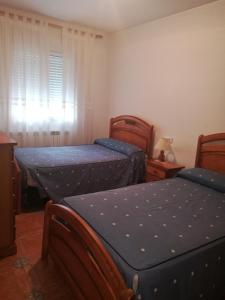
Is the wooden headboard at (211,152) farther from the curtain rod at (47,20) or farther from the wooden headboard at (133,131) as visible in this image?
the curtain rod at (47,20)

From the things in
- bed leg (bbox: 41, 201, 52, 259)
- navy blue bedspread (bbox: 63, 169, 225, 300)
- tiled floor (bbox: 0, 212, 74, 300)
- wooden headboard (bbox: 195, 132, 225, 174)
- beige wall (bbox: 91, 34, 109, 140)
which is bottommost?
tiled floor (bbox: 0, 212, 74, 300)

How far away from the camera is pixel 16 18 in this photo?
346 centimetres

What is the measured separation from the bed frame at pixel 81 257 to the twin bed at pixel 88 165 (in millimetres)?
919

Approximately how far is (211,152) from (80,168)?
1.58 meters

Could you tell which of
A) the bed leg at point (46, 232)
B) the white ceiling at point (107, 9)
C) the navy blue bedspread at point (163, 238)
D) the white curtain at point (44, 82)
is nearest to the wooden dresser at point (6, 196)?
the bed leg at point (46, 232)

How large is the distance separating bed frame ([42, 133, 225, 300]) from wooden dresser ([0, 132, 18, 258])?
0.34 metres

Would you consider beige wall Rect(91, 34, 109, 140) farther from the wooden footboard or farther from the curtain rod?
the wooden footboard

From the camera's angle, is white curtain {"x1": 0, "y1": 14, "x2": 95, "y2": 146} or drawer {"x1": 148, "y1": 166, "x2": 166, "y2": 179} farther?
white curtain {"x1": 0, "y1": 14, "x2": 95, "y2": 146}

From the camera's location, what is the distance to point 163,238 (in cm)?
148

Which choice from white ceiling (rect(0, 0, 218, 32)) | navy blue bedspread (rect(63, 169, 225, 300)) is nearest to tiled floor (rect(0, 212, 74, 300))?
navy blue bedspread (rect(63, 169, 225, 300))

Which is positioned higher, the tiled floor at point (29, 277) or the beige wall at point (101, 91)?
the beige wall at point (101, 91)

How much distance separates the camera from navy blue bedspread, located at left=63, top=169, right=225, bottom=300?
4.11 feet

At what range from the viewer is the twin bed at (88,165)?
2.84 meters

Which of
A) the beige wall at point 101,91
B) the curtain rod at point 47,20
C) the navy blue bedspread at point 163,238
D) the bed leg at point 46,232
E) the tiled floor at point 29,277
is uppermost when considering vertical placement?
the curtain rod at point 47,20
